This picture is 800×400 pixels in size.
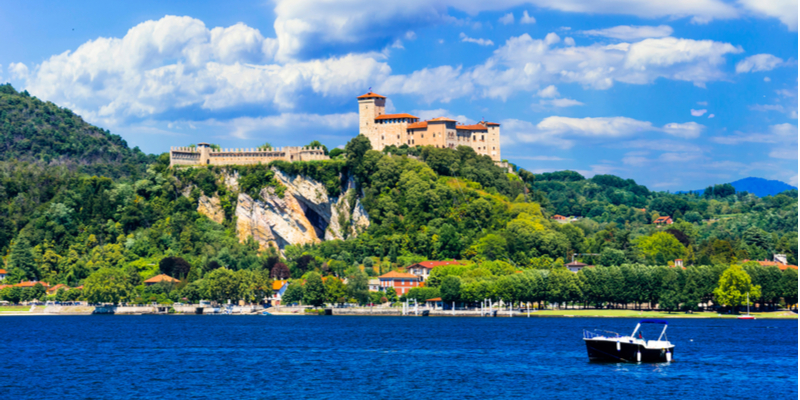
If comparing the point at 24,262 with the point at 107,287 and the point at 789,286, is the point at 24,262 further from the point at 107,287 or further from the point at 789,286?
the point at 789,286

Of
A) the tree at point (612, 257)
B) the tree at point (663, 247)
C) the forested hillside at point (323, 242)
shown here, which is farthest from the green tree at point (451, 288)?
the tree at point (663, 247)

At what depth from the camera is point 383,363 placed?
59.2 meters

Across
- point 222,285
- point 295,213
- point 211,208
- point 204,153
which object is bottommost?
point 222,285

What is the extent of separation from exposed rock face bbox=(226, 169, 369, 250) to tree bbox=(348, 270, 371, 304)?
56.3ft

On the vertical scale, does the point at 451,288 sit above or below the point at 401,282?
below

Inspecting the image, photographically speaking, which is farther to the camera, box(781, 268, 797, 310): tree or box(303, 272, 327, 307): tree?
box(303, 272, 327, 307): tree

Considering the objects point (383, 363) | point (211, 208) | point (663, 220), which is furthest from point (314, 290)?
point (663, 220)

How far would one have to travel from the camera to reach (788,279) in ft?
324

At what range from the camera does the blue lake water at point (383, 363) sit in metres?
47.6

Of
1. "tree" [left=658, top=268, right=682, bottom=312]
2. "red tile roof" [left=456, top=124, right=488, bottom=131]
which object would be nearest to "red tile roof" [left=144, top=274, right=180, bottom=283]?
"red tile roof" [left=456, top=124, right=488, bottom=131]

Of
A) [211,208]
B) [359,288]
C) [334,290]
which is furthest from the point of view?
[211,208]

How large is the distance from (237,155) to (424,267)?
116 feet

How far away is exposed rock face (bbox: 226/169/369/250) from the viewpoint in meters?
127

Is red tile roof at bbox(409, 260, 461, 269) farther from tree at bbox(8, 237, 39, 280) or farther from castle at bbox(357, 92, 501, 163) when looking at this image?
tree at bbox(8, 237, 39, 280)
